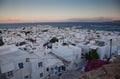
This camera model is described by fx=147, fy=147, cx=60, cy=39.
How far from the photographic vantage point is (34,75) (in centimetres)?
536

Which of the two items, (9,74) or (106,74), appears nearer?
(106,74)

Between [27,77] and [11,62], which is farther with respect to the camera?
[27,77]

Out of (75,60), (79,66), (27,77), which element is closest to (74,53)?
(75,60)

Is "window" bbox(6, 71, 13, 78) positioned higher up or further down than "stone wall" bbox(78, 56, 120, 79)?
further down

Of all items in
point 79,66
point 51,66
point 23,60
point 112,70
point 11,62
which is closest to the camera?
point 112,70

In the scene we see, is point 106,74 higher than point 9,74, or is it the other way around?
point 106,74

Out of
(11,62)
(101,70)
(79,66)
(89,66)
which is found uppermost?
(101,70)

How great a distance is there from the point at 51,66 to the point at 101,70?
154 inches

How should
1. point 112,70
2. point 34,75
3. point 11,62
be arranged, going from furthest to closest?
1. point 34,75
2. point 11,62
3. point 112,70

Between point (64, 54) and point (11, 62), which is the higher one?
point (11, 62)

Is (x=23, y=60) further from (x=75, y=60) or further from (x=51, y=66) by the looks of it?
(x=75, y=60)

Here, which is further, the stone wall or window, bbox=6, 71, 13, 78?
window, bbox=6, 71, 13, 78

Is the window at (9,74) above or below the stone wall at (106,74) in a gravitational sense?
below

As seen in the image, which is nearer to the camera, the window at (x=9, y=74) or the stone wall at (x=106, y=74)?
the stone wall at (x=106, y=74)
